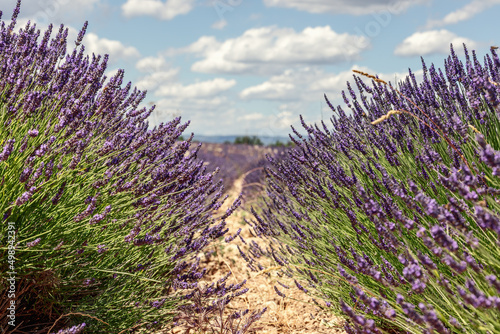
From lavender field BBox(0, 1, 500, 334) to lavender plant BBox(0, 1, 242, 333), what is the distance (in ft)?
0.04

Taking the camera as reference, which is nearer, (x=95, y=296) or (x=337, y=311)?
(x=95, y=296)

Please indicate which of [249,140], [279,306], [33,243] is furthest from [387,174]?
[249,140]

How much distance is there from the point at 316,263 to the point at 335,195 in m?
0.52

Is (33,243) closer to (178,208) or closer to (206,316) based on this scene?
(178,208)

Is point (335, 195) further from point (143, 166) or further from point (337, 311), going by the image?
point (143, 166)

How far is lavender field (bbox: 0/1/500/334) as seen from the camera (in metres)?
1.90

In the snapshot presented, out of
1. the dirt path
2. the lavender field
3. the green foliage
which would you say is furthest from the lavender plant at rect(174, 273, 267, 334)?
the green foliage

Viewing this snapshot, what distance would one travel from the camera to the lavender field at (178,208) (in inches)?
74.7

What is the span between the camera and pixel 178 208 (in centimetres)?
281

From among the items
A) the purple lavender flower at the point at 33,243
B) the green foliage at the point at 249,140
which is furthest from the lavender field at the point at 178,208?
the green foliage at the point at 249,140

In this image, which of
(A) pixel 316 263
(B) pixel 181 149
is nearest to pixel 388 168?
(A) pixel 316 263

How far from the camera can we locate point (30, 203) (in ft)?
6.51

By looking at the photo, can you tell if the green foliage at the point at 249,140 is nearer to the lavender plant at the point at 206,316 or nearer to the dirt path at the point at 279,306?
the dirt path at the point at 279,306

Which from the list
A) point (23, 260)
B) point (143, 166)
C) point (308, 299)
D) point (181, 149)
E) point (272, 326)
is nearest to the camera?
point (23, 260)
